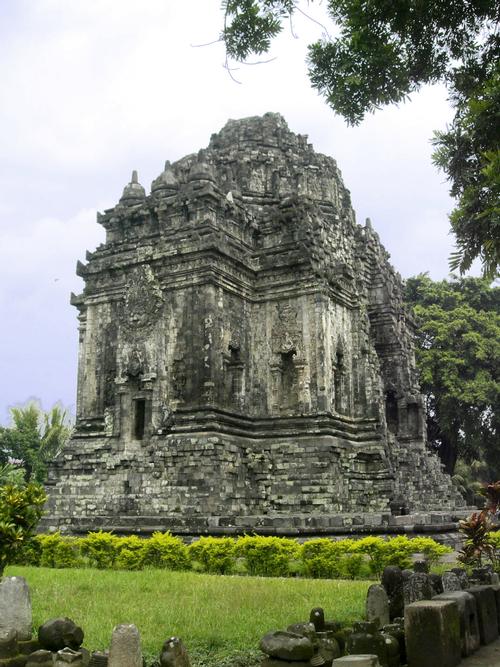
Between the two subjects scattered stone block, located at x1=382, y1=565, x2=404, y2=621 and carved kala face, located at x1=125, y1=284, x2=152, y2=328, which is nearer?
scattered stone block, located at x1=382, y1=565, x2=404, y2=621

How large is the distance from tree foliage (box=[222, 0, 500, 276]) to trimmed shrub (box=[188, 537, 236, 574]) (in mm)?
7037

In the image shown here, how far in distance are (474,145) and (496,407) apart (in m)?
24.5

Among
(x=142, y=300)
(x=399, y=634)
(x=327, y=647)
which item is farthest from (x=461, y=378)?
(x=327, y=647)

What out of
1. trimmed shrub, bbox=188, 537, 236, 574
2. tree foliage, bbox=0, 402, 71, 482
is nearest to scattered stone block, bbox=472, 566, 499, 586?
trimmed shrub, bbox=188, 537, 236, 574

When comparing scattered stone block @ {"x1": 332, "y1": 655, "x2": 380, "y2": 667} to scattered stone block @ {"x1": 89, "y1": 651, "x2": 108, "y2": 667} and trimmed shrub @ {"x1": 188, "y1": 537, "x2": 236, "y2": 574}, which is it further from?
trimmed shrub @ {"x1": 188, "y1": 537, "x2": 236, "y2": 574}

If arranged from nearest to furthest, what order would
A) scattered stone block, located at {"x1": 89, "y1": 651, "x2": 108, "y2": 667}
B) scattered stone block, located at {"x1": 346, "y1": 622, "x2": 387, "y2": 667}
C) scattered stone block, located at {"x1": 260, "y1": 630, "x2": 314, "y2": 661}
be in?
scattered stone block, located at {"x1": 89, "y1": 651, "x2": 108, "y2": 667}
scattered stone block, located at {"x1": 260, "y1": 630, "x2": 314, "y2": 661}
scattered stone block, located at {"x1": 346, "y1": 622, "x2": 387, "y2": 667}

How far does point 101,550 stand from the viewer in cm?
1428

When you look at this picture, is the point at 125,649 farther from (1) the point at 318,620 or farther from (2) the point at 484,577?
(2) the point at 484,577

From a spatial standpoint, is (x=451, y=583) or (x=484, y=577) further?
(x=484, y=577)

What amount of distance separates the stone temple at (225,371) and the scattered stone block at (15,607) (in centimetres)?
959

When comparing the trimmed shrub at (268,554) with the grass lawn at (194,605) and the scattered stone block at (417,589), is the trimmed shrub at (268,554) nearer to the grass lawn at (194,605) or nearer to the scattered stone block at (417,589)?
the grass lawn at (194,605)

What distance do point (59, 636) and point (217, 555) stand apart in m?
7.36

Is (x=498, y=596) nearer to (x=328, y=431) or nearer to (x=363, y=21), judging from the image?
(x=363, y=21)

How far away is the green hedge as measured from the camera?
12.5 meters
